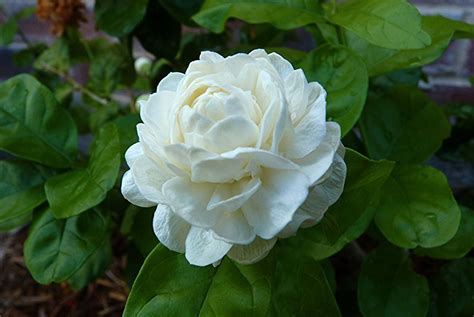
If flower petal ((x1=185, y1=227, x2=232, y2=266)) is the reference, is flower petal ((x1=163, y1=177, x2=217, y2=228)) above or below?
above

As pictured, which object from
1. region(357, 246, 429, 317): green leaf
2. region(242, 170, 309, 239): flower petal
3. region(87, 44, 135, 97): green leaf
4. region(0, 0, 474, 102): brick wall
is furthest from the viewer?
region(0, 0, 474, 102): brick wall

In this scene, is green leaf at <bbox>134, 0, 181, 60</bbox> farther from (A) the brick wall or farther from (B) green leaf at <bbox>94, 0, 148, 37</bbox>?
(A) the brick wall

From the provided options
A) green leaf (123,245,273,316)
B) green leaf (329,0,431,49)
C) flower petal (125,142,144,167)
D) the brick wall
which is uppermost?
green leaf (329,0,431,49)

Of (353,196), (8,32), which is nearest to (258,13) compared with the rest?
(353,196)

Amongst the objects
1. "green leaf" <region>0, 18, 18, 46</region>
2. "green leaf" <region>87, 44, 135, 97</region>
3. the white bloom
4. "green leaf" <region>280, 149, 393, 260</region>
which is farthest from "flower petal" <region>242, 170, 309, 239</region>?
"green leaf" <region>0, 18, 18, 46</region>

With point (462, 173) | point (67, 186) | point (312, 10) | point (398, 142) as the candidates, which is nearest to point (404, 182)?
point (398, 142)

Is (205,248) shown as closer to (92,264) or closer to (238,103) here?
(238,103)

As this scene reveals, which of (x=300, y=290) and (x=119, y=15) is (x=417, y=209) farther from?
(x=119, y=15)
